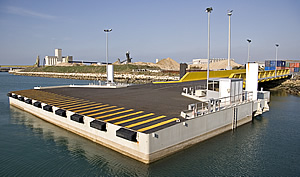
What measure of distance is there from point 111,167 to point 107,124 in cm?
318

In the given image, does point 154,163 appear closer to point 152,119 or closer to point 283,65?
point 152,119

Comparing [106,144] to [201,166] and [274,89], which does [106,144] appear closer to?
[201,166]

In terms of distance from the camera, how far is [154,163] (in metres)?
14.0

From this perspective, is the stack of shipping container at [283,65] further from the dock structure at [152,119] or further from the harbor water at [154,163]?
the harbor water at [154,163]

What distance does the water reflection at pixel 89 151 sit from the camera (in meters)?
13.6

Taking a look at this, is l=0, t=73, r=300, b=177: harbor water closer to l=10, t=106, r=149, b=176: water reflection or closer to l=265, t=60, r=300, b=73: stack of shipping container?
l=10, t=106, r=149, b=176: water reflection

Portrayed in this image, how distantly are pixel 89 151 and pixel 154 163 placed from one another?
5180mm

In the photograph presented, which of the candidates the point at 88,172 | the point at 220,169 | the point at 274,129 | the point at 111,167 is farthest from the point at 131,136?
the point at 274,129

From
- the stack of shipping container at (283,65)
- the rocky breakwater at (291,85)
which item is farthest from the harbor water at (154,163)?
the stack of shipping container at (283,65)

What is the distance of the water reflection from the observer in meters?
13.6

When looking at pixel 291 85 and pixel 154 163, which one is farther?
pixel 291 85

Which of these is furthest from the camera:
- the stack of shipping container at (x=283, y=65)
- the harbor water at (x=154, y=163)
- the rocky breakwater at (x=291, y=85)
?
the stack of shipping container at (x=283, y=65)

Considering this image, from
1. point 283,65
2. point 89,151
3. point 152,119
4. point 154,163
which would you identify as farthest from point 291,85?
point 89,151

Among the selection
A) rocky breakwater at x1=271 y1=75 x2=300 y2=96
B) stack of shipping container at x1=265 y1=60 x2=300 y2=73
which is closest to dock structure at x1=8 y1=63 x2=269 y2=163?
rocky breakwater at x1=271 y1=75 x2=300 y2=96
